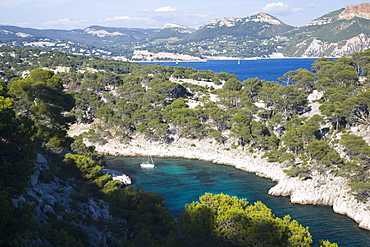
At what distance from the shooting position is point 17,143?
55.8 ft

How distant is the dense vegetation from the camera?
17.9 metres

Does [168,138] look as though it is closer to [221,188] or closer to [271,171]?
[221,188]

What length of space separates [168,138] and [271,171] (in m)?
22.4

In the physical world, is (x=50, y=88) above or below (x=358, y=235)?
above

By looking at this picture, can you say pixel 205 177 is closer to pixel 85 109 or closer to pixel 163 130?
pixel 163 130

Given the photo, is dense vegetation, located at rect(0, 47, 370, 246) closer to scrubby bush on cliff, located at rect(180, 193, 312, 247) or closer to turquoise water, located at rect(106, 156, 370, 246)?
scrubby bush on cliff, located at rect(180, 193, 312, 247)

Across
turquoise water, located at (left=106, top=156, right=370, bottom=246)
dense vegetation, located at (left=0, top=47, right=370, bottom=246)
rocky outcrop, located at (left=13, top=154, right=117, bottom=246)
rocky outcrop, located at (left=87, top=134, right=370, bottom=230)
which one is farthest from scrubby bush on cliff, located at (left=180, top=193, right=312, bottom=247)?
A: rocky outcrop, located at (left=87, top=134, right=370, bottom=230)

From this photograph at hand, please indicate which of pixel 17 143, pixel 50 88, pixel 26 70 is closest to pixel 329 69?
pixel 50 88

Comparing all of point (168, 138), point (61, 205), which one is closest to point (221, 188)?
point (168, 138)

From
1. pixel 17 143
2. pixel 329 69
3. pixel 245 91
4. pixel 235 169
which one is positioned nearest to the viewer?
pixel 17 143

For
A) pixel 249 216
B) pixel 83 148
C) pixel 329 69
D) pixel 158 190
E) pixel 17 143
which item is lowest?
pixel 158 190

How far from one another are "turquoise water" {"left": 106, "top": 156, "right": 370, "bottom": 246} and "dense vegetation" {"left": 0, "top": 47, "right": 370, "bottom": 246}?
5213mm

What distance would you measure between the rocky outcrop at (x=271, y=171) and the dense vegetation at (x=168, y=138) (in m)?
A: 1.37

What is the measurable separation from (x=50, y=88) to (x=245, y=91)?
168ft
